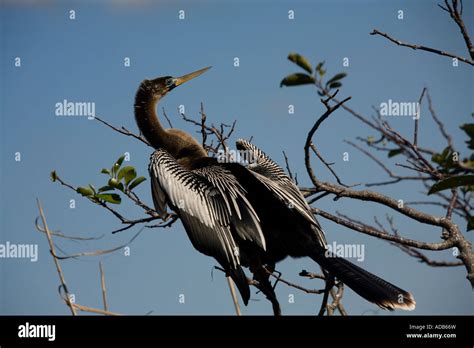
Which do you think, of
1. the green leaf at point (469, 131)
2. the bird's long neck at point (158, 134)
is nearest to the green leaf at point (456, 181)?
the green leaf at point (469, 131)

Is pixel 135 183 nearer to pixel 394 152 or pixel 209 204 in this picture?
pixel 209 204

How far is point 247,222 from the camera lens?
348cm

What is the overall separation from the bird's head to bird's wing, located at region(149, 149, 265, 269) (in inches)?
35.8

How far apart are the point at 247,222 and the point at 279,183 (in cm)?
63

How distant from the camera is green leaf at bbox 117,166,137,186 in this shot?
3520 millimetres

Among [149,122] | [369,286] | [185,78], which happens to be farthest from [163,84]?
[369,286]

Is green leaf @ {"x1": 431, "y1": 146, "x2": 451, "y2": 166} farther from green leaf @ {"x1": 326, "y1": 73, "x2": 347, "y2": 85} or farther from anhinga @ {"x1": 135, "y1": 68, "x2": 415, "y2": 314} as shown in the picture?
anhinga @ {"x1": 135, "y1": 68, "x2": 415, "y2": 314}

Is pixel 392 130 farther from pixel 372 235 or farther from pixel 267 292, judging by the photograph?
pixel 267 292

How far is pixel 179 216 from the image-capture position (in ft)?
12.1

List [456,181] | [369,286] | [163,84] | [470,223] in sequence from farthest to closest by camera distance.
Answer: [163,84] < [369,286] < [470,223] < [456,181]

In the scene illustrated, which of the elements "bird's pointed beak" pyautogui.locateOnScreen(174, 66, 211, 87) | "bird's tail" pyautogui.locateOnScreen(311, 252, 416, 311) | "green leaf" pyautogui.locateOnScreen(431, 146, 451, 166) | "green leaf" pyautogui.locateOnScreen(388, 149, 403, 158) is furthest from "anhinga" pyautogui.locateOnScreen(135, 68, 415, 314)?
"green leaf" pyautogui.locateOnScreen(431, 146, 451, 166)
